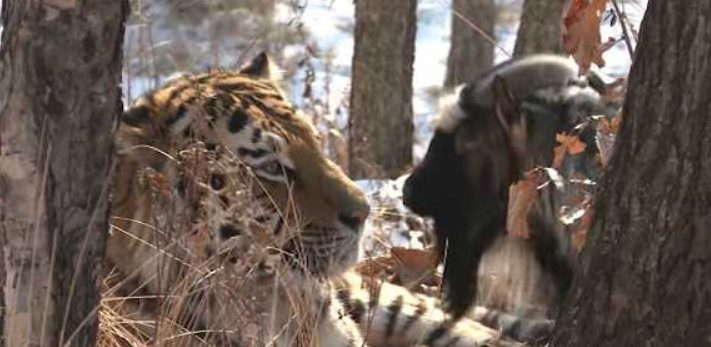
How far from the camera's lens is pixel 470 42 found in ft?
47.9

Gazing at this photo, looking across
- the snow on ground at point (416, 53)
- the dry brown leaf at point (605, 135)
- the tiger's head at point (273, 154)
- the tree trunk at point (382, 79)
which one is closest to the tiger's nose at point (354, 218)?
the tiger's head at point (273, 154)

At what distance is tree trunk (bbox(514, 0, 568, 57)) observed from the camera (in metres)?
8.50

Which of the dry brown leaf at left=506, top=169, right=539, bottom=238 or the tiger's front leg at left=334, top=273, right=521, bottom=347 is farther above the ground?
the dry brown leaf at left=506, top=169, right=539, bottom=238

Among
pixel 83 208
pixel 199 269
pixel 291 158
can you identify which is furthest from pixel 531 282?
pixel 83 208

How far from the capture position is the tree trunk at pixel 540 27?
27.9 ft

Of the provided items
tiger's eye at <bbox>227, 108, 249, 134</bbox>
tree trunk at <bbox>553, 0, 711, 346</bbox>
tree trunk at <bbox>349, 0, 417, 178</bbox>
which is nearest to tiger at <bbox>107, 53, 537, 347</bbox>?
tiger's eye at <bbox>227, 108, 249, 134</bbox>

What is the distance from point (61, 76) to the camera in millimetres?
3035

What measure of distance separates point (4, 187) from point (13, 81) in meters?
0.24

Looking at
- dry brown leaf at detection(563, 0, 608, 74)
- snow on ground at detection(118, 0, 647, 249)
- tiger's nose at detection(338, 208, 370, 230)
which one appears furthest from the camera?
snow on ground at detection(118, 0, 647, 249)

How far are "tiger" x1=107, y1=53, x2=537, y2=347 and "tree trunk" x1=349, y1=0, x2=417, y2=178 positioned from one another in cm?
414

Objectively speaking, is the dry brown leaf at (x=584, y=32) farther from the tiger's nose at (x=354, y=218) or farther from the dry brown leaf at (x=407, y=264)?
the dry brown leaf at (x=407, y=264)

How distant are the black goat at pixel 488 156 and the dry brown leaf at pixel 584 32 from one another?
72.9 inches

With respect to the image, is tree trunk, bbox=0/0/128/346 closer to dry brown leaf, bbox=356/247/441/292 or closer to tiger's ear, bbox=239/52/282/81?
tiger's ear, bbox=239/52/282/81

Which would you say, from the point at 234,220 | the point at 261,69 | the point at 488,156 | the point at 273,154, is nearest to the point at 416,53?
the point at 488,156
